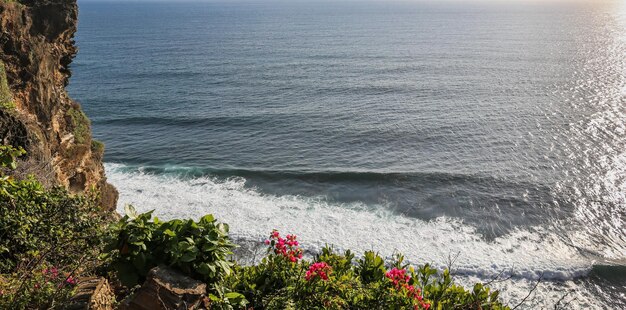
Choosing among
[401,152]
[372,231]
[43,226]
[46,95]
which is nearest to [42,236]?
[43,226]

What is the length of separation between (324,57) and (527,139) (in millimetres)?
43269

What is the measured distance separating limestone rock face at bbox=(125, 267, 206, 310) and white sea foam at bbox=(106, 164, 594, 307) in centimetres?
1391

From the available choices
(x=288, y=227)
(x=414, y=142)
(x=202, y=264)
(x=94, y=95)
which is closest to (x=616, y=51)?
(x=414, y=142)

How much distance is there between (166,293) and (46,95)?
16.1m

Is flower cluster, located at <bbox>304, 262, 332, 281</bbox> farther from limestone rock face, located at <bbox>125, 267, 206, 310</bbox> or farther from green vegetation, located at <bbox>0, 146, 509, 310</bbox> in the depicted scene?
limestone rock face, located at <bbox>125, 267, 206, 310</bbox>

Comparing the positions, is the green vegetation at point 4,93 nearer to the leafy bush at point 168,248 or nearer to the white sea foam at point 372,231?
the leafy bush at point 168,248

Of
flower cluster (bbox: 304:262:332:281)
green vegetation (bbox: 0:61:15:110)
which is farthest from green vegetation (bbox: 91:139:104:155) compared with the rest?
flower cluster (bbox: 304:262:332:281)

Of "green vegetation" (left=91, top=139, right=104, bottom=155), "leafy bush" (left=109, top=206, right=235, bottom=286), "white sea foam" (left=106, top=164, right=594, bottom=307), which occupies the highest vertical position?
"leafy bush" (left=109, top=206, right=235, bottom=286)

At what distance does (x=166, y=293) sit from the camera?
252 inches

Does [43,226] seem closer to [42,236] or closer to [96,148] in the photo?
[42,236]

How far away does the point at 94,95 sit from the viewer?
176 ft

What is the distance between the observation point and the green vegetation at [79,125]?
21.2 meters

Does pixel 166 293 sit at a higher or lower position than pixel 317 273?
higher

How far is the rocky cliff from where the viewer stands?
15195 millimetres
